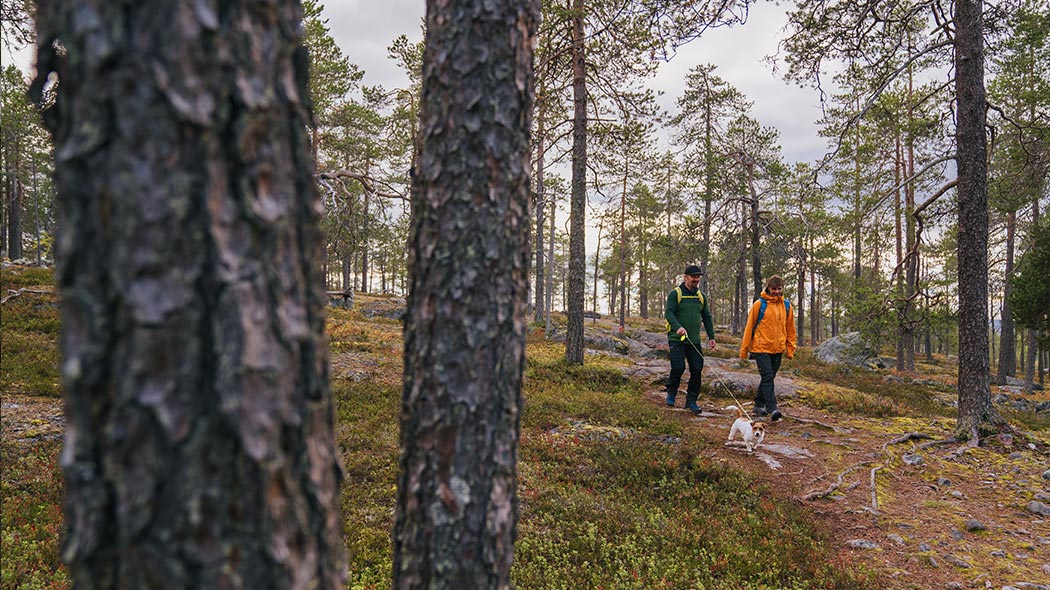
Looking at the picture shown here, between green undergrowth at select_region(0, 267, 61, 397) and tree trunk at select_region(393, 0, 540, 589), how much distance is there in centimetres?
587

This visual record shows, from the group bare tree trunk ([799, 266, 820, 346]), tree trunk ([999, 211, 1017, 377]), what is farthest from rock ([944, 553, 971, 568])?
bare tree trunk ([799, 266, 820, 346])

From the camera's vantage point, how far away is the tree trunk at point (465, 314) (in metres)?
1.74

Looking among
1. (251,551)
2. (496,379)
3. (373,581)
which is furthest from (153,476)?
(373,581)

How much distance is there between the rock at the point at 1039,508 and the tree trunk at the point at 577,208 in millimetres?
8041

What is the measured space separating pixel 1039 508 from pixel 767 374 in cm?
355

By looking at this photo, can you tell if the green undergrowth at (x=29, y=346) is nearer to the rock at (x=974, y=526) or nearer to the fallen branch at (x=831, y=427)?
the rock at (x=974, y=526)

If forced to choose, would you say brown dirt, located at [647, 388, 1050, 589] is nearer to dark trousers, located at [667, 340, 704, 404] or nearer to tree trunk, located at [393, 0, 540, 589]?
dark trousers, located at [667, 340, 704, 404]

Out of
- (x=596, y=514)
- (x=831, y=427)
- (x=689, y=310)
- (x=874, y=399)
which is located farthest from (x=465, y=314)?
(x=874, y=399)

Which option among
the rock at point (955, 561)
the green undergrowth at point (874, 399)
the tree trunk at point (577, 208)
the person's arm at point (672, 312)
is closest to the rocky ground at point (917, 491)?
the rock at point (955, 561)

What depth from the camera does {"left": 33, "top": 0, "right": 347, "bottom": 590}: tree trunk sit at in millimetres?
865

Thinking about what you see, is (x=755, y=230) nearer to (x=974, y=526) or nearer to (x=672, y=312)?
(x=672, y=312)

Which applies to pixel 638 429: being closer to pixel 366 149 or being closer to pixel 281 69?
pixel 281 69

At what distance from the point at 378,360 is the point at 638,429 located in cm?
642

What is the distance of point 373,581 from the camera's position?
3.47 metres
